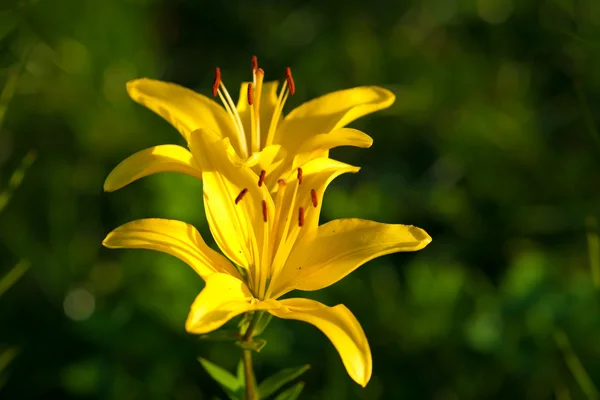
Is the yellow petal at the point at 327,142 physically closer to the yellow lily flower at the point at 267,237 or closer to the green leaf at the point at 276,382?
the yellow lily flower at the point at 267,237

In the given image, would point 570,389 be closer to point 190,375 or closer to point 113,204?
point 190,375

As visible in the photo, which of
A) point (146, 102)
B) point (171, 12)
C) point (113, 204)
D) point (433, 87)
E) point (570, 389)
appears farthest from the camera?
point (171, 12)

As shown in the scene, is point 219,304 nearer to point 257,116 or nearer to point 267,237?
point 267,237

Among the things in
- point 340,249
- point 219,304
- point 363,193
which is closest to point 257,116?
point 340,249

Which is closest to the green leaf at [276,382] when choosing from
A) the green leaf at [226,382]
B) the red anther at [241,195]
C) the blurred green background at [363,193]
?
the green leaf at [226,382]

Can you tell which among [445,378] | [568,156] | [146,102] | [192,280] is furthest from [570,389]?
[146,102]
